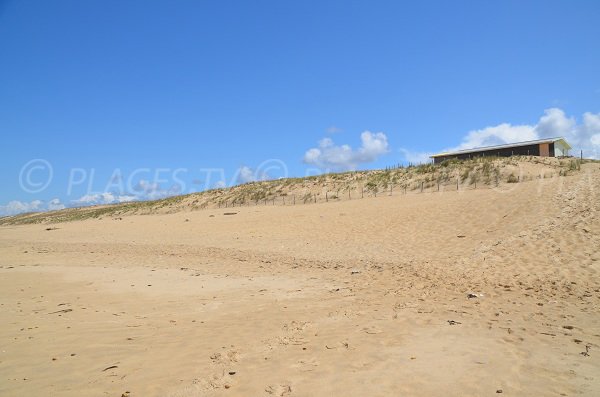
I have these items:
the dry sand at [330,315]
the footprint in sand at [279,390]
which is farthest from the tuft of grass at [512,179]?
the footprint in sand at [279,390]

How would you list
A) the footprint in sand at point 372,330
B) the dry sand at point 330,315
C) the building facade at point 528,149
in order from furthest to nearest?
1. the building facade at point 528,149
2. the footprint in sand at point 372,330
3. the dry sand at point 330,315

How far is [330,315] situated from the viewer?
7164 mm

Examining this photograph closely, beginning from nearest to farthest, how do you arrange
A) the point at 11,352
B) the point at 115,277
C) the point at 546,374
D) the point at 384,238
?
the point at 546,374 → the point at 11,352 → the point at 115,277 → the point at 384,238

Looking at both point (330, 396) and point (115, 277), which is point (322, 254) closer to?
point (115, 277)

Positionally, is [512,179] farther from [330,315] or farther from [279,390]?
[279,390]

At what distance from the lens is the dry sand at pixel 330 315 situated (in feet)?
14.9

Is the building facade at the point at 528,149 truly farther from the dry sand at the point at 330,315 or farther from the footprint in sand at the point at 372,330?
the footprint in sand at the point at 372,330

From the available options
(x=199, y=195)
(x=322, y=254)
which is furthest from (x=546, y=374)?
(x=199, y=195)

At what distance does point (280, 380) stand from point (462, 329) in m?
3.30

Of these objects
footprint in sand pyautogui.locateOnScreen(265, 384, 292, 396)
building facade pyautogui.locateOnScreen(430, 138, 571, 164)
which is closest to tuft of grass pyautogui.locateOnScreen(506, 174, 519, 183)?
building facade pyautogui.locateOnScreen(430, 138, 571, 164)

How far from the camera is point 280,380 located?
454 cm

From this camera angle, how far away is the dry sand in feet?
14.9

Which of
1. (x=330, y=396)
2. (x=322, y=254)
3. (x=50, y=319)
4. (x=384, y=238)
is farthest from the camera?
(x=384, y=238)

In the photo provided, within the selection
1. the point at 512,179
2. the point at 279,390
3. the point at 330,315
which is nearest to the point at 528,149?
the point at 512,179
